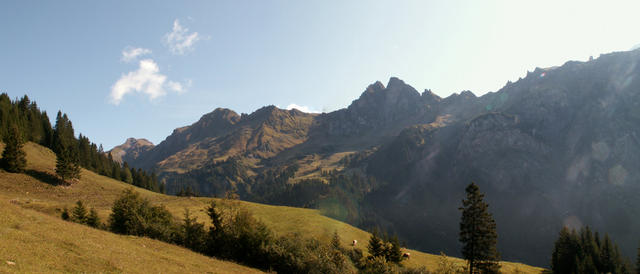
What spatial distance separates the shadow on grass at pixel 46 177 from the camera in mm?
83938

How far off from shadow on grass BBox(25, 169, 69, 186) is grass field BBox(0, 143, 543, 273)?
193 millimetres

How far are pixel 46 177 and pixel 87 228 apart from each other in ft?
224

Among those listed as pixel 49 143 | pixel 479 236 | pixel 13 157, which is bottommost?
pixel 479 236

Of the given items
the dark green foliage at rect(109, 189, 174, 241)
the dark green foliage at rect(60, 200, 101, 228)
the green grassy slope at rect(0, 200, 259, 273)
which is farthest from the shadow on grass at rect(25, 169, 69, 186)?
the green grassy slope at rect(0, 200, 259, 273)

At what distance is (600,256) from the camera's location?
87.6 m

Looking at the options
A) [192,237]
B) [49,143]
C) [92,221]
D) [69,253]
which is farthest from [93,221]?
[49,143]

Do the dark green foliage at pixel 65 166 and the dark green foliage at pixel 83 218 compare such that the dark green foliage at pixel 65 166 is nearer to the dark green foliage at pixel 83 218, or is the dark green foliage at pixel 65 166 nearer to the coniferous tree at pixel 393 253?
the dark green foliage at pixel 83 218

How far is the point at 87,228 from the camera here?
38.7 meters

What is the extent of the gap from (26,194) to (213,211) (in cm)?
5784

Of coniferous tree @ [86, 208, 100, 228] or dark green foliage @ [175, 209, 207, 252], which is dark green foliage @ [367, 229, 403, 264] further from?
coniferous tree @ [86, 208, 100, 228]

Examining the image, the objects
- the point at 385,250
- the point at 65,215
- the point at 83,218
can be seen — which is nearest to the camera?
the point at 83,218

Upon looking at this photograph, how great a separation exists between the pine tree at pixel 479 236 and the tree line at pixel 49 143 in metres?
107

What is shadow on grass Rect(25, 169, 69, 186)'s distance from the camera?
3305 inches

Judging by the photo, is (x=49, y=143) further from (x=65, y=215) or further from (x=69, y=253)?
(x=69, y=253)
